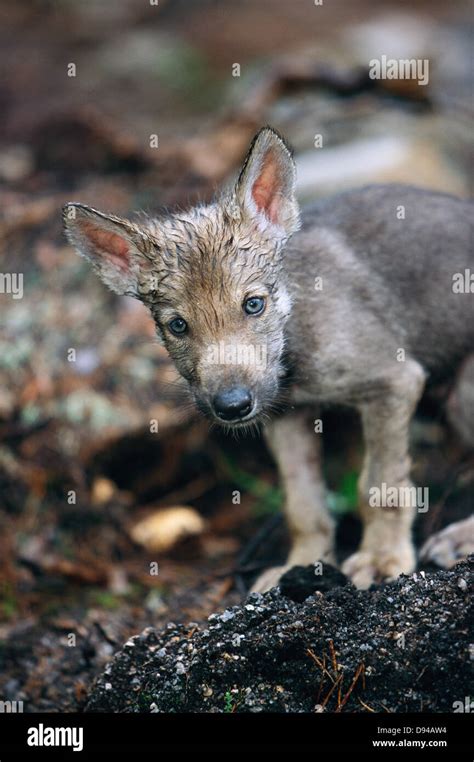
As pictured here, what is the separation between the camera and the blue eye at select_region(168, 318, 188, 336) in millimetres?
4805

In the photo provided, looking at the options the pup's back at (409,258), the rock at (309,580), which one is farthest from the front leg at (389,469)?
the rock at (309,580)

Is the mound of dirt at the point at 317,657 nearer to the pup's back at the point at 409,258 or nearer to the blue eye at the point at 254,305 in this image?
the blue eye at the point at 254,305

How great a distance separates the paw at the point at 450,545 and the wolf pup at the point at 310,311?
1 cm

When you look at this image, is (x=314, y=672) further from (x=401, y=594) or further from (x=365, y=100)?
(x=365, y=100)

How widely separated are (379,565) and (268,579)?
664 mm

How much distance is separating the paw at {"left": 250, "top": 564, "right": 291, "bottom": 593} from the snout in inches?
41.3

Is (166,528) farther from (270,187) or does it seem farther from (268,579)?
(270,187)

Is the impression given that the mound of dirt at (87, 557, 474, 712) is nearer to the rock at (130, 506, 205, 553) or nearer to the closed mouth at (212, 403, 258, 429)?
the closed mouth at (212, 403, 258, 429)

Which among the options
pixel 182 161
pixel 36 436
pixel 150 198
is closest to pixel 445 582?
pixel 36 436

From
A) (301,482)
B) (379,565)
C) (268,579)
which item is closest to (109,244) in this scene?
(301,482)

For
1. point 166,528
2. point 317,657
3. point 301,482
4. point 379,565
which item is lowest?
point 317,657

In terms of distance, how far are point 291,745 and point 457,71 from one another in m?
12.0

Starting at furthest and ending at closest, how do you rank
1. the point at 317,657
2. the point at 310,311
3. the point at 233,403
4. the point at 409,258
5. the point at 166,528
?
1. the point at 166,528
2. the point at 409,258
3. the point at 310,311
4. the point at 233,403
5. the point at 317,657

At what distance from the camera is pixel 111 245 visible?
5.08m
